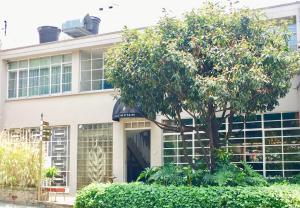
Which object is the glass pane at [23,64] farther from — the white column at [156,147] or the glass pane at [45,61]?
the white column at [156,147]

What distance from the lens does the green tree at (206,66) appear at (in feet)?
40.7

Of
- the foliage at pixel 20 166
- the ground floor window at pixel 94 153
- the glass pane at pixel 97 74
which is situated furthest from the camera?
the glass pane at pixel 97 74

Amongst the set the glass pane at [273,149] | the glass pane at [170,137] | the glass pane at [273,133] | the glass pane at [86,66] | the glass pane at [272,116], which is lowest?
the glass pane at [273,149]

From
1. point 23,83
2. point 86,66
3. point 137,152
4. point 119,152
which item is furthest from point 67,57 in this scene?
point 137,152

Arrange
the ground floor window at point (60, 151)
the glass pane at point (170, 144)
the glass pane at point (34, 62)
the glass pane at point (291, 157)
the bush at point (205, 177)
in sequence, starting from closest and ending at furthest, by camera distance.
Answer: the bush at point (205, 177) → the glass pane at point (291, 157) → the glass pane at point (170, 144) → the ground floor window at point (60, 151) → the glass pane at point (34, 62)

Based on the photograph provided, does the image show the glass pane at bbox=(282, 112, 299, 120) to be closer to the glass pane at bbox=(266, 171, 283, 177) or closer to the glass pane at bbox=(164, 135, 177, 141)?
the glass pane at bbox=(266, 171, 283, 177)

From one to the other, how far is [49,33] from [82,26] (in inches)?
76.4

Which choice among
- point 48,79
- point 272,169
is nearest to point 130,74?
point 272,169

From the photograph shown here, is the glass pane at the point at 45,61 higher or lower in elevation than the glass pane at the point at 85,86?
higher

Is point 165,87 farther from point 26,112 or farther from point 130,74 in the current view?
point 26,112

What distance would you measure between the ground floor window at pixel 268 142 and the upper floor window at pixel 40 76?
717cm

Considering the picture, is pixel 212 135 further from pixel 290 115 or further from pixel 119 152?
pixel 119 152

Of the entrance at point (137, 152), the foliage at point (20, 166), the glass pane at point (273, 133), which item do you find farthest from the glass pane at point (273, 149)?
the foliage at point (20, 166)

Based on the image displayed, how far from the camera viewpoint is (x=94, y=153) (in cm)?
1911
